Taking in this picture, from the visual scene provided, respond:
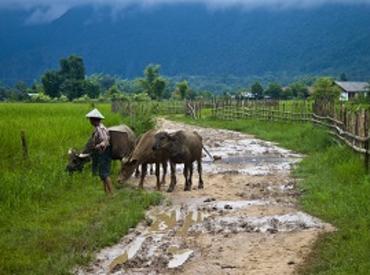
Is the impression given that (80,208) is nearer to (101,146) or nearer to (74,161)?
(101,146)

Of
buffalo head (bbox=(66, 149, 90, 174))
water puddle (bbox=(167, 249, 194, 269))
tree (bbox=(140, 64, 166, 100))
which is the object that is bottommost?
water puddle (bbox=(167, 249, 194, 269))

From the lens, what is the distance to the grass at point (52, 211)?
7371 millimetres

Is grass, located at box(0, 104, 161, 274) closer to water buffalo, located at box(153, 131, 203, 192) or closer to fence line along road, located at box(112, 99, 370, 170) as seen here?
water buffalo, located at box(153, 131, 203, 192)

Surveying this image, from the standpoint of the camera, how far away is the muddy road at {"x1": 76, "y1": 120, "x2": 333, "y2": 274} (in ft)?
23.7

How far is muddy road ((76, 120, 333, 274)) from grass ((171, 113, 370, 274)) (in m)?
0.24

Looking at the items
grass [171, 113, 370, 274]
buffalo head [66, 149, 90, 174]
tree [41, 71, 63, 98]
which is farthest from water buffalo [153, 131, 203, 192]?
tree [41, 71, 63, 98]

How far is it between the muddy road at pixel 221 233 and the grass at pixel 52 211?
0.28 meters

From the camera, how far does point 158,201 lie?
11094 millimetres

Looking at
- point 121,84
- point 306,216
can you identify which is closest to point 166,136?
point 306,216

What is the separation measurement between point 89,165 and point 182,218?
4.55 metres

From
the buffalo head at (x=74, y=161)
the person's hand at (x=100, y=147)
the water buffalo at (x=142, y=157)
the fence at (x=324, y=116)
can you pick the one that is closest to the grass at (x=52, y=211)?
the buffalo head at (x=74, y=161)

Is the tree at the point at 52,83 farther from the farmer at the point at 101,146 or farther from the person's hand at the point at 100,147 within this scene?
the person's hand at the point at 100,147

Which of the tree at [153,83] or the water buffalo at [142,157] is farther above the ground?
the tree at [153,83]

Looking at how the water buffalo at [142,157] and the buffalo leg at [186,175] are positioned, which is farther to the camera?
the buffalo leg at [186,175]
